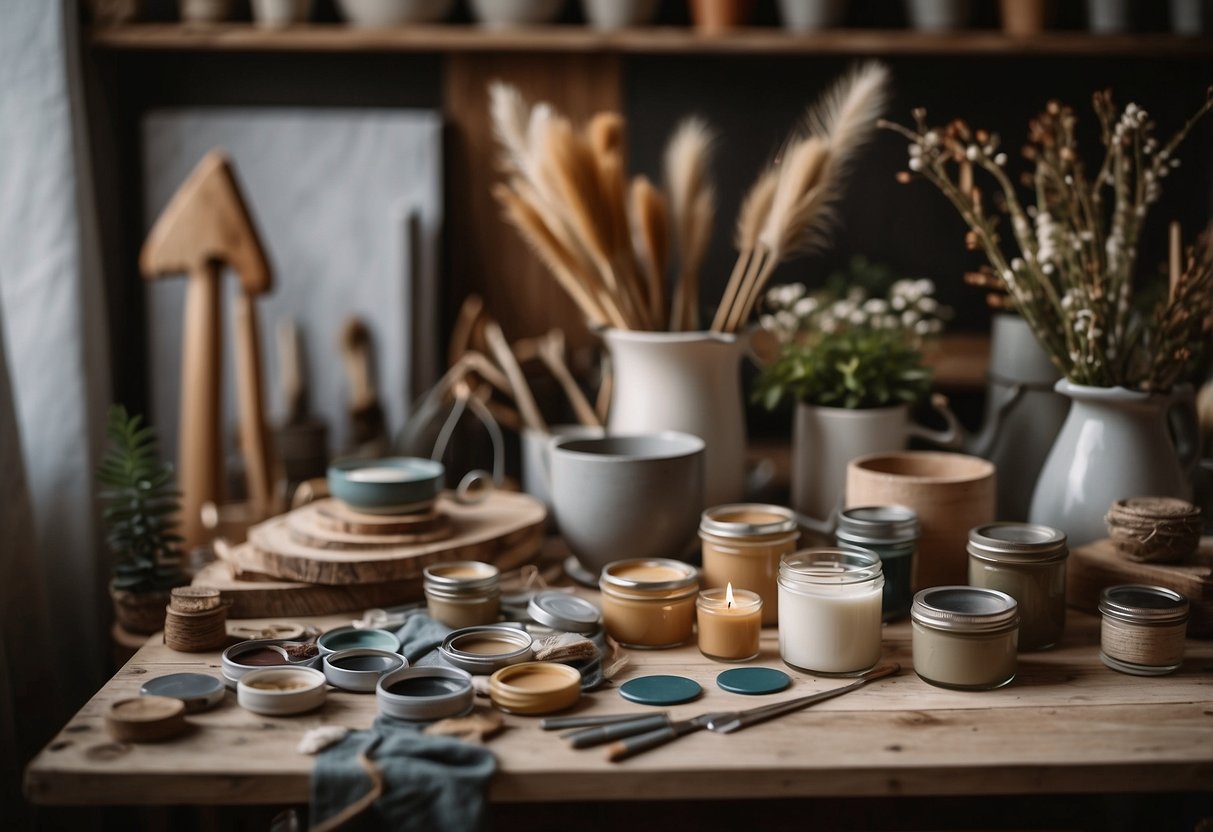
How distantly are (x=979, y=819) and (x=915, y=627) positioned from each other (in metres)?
0.92

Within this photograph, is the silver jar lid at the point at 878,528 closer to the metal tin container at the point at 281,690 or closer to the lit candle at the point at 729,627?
the lit candle at the point at 729,627

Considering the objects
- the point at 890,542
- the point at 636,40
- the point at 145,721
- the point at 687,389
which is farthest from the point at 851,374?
the point at 145,721

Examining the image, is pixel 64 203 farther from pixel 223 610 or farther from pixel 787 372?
pixel 787 372

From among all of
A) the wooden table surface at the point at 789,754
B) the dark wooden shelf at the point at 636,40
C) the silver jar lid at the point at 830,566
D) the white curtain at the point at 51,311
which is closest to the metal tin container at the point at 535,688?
the wooden table surface at the point at 789,754

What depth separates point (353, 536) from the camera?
4.48ft

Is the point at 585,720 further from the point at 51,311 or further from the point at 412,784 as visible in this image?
the point at 51,311

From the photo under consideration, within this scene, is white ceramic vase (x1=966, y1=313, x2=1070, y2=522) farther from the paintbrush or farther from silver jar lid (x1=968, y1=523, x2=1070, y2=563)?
the paintbrush

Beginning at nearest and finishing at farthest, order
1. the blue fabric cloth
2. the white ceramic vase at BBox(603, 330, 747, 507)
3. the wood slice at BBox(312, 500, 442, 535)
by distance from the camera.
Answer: the blue fabric cloth < the wood slice at BBox(312, 500, 442, 535) < the white ceramic vase at BBox(603, 330, 747, 507)

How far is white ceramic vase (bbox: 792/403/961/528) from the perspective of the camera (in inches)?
59.1

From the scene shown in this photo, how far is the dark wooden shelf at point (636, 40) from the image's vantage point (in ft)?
6.54

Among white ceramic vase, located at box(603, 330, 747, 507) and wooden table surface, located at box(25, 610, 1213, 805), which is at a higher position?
white ceramic vase, located at box(603, 330, 747, 507)

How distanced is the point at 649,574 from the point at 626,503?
0.34ft

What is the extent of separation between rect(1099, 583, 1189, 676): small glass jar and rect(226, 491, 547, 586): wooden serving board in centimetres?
67

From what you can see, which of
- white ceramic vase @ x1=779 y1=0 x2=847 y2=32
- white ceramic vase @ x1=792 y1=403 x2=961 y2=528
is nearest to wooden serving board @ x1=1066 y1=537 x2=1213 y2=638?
white ceramic vase @ x1=792 y1=403 x2=961 y2=528
